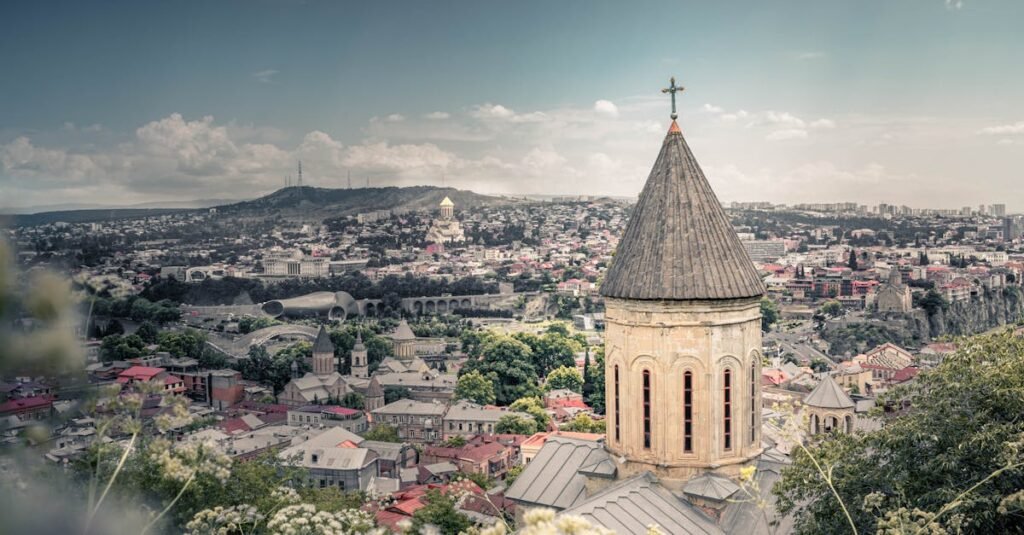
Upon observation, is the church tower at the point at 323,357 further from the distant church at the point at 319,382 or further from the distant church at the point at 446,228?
the distant church at the point at 446,228

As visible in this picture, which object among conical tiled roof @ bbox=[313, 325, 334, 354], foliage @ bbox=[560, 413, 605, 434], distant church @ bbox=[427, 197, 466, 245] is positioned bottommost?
foliage @ bbox=[560, 413, 605, 434]

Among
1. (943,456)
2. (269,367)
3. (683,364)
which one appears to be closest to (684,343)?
(683,364)

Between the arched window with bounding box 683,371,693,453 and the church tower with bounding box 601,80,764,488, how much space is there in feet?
0.04

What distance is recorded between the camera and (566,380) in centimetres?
4450

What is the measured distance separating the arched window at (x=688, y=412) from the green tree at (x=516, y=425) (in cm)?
2342

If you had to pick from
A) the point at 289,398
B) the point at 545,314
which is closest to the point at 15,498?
the point at 289,398

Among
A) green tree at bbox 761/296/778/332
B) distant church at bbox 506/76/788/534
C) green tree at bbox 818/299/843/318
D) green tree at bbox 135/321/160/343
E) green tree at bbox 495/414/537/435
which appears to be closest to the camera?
distant church at bbox 506/76/788/534

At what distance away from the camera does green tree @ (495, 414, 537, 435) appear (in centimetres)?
3334

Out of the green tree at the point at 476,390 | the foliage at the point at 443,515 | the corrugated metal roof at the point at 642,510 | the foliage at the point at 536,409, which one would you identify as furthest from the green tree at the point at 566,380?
the corrugated metal roof at the point at 642,510

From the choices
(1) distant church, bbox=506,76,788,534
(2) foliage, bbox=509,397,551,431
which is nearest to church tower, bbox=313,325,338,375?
(2) foliage, bbox=509,397,551,431

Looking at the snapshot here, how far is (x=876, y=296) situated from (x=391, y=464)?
4447 cm

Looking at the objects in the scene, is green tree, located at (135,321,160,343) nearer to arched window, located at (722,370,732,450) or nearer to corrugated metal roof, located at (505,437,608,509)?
corrugated metal roof, located at (505,437,608,509)

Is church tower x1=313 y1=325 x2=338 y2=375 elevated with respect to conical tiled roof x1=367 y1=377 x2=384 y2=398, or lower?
elevated

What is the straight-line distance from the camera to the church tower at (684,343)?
9.97 metres
